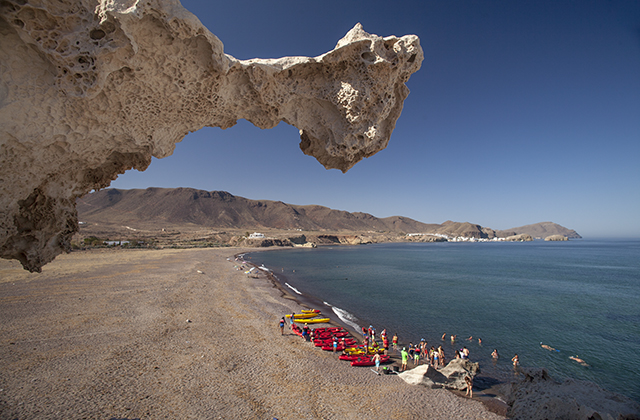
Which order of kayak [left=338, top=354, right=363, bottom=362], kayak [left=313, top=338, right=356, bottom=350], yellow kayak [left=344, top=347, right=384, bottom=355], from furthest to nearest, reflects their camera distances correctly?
1. kayak [left=313, top=338, right=356, bottom=350]
2. yellow kayak [left=344, top=347, right=384, bottom=355]
3. kayak [left=338, top=354, right=363, bottom=362]

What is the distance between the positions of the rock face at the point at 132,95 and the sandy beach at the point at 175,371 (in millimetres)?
5226

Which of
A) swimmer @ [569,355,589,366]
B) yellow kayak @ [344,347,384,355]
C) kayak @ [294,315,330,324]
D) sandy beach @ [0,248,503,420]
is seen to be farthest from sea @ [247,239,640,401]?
sandy beach @ [0,248,503,420]

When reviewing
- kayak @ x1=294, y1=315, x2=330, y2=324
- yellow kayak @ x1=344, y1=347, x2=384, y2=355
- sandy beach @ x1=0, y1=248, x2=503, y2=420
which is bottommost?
kayak @ x1=294, y1=315, x2=330, y2=324

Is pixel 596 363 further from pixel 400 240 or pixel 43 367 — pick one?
pixel 400 240

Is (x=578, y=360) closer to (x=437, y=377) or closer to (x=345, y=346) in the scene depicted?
(x=437, y=377)

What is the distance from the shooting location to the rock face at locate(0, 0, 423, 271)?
→ 4965 mm

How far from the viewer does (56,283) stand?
973 inches

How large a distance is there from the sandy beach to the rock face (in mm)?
5226

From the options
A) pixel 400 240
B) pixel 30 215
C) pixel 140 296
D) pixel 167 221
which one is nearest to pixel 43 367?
pixel 30 215

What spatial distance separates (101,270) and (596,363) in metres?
44.2

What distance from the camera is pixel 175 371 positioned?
1121 centimetres

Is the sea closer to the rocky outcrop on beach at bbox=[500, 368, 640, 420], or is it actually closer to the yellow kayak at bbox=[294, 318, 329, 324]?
the yellow kayak at bbox=[294, 318, 329, 324]

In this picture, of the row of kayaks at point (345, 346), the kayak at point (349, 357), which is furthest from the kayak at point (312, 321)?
the kayak at point (349, 357)

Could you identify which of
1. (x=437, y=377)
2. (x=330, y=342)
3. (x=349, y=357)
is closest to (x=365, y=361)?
(x=349, y=357)
